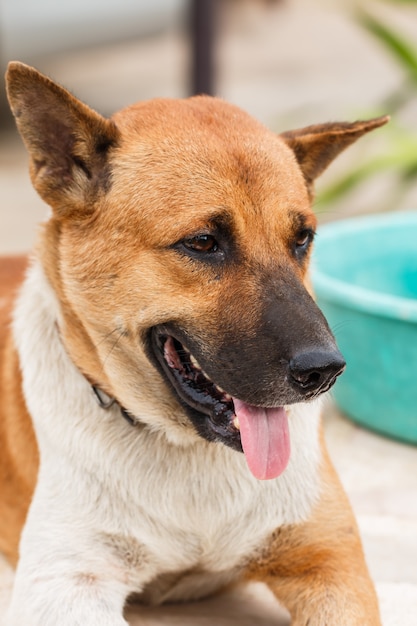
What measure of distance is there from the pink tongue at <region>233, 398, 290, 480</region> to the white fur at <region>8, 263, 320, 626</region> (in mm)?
254

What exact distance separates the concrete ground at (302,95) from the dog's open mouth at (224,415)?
0.69m

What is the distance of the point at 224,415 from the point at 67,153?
0.89 metres

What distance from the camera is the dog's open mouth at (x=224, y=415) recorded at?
2891 mm

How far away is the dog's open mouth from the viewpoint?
2.89 meters

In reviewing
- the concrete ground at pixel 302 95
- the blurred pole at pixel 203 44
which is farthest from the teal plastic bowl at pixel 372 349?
the blurred pole at pixel 203 44

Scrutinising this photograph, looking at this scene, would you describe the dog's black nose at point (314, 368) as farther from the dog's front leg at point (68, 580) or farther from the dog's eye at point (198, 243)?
the dog's front leg at point (68, 580)

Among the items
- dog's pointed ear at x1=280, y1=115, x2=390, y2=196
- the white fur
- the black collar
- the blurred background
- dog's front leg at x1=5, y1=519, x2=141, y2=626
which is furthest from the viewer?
the blurred background

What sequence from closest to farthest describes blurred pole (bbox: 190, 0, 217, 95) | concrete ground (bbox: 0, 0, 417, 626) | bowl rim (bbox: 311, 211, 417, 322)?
1. concrete ground (bbox: 0, 0, 417, 626)
2. bowl rim (bbox: 311, 211, 417, 322)
3. blurred pole (bbox: 190, 0, 217, 95)

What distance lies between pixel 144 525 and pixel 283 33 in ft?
55.1

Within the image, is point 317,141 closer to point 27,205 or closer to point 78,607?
point 78,607

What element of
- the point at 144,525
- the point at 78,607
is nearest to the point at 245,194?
the point at 144,525

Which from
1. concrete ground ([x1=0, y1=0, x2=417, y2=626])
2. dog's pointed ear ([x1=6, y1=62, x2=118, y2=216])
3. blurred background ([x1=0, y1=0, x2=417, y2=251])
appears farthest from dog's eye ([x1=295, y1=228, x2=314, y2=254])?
blurred background ([x1=0, y1=0, x2=417, y2=251])

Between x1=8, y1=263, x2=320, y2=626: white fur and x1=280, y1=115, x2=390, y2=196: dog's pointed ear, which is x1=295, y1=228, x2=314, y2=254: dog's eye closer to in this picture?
x1=280, y1=115, x2=390, y2=196: dog's pointed ear

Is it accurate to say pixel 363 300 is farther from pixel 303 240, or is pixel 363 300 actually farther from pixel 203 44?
pixel 203 44
